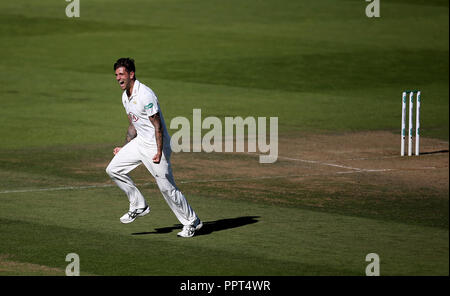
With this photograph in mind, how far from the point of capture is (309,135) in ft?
77.6

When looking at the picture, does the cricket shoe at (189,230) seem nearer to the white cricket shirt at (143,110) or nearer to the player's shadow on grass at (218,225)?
the player's shadow on grass at (218,225)

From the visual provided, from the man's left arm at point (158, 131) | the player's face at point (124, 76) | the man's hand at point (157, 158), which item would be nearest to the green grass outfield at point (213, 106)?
the man's hand at point (157, 158)

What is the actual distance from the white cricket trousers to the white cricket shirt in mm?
115

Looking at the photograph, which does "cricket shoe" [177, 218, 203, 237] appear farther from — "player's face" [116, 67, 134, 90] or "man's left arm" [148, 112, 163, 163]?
"player's face" [116, 67, 134, 90]

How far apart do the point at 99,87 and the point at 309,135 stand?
32.4 ft

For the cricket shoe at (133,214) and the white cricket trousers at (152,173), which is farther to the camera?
the cricket shoe at (133,214)

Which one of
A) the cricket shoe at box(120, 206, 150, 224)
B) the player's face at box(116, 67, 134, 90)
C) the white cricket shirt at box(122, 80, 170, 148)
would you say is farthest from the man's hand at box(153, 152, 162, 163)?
the cricket shoe at box(120, 206, 150, 224)

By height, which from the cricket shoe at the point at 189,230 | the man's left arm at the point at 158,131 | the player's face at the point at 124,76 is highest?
the player's face at the point at 124,76

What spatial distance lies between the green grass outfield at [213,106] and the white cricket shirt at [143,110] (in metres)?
1.30

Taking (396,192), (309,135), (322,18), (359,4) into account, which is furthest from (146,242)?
(359,4)

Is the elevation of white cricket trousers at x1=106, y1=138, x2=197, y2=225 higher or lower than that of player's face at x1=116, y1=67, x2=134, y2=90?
lower

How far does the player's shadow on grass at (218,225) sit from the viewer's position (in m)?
13.7

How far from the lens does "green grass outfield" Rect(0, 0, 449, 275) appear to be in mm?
12484

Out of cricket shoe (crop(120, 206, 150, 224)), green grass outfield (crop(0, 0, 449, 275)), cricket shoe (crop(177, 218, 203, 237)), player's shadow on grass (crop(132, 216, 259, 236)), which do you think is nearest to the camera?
green grass outfield (crop(0, 0, 449, 275))
